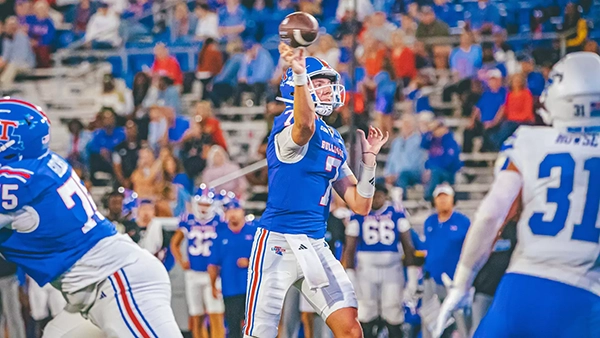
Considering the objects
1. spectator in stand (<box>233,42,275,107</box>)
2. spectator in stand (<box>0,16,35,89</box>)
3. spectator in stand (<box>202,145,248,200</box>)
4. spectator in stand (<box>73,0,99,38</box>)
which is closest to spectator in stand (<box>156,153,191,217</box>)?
spectator in stand (<box>202,145,248,200</box>)

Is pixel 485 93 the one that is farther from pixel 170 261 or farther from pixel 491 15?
pixel 170 261

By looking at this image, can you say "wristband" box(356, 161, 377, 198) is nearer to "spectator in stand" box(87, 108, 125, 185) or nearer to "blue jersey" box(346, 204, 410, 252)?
"blue jersey" box(346, 204, 410, 252)

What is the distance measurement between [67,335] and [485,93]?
25.1 feet

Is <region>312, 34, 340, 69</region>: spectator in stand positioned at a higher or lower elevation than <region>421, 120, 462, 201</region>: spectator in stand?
higher

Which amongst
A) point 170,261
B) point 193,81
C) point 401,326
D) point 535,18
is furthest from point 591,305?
point 193,81

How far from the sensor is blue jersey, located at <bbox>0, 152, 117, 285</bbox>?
491 cm

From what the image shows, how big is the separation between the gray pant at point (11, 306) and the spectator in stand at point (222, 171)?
2641 mm

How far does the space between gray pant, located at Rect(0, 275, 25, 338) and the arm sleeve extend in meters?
5.26

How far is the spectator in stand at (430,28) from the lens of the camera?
42.2ft

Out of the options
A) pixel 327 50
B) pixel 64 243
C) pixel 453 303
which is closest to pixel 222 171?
pixel 327 50

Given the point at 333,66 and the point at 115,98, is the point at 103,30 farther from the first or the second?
the point at 333,66

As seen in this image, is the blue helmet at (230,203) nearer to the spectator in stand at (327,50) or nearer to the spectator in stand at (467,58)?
the spectator in stand at (327,50)

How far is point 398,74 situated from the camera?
40.8 feet

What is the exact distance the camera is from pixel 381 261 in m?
9.95
